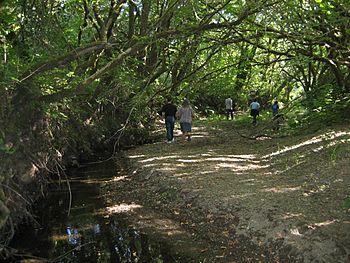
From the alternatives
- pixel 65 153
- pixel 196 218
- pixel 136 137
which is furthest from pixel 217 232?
pixel 136 137

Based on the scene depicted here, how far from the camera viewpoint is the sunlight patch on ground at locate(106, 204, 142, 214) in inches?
388

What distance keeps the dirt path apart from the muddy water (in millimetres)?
433

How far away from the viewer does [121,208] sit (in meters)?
10.1

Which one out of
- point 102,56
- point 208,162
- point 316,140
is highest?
point 102,56

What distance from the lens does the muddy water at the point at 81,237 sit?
7.33m

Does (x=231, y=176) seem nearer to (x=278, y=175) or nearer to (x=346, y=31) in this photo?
(x=278, y=175)

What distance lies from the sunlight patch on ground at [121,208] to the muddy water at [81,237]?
0.20 m

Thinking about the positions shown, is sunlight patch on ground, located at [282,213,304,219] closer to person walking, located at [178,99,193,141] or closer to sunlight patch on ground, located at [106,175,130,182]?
sunlight patch on ground, located at [106,175,130,182]

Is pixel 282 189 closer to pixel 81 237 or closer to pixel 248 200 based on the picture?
pixel 248 200

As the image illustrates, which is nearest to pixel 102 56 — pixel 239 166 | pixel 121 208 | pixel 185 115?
pixel 185 115

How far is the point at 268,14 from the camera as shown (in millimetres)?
10320

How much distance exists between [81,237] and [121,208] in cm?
191

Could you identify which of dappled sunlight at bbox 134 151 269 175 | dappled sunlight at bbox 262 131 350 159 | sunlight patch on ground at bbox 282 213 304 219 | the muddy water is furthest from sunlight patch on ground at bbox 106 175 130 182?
sunlight patch on ground at bbox 282 213 304 219

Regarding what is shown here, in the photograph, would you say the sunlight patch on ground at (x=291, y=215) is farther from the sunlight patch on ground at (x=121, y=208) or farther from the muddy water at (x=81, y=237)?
the sunlight patch on ground at (x=121, y=208)
